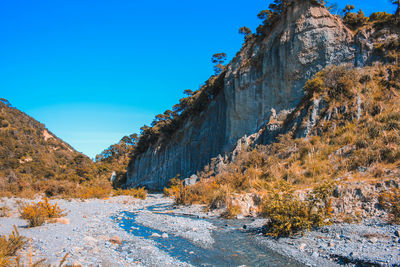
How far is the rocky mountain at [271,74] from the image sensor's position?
20.2m

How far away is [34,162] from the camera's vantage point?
4244 centimetres

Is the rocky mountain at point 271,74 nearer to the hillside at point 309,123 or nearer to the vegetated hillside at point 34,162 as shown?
the hillside at point 309,123

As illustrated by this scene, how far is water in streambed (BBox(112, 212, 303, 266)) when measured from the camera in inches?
218

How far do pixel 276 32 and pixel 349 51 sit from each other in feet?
26.7

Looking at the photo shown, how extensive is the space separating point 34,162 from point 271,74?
43071mm

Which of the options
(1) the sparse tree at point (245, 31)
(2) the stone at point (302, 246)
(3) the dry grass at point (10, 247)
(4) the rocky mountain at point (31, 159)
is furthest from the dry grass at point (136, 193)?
(1) the sparse tree at point (245, 31)

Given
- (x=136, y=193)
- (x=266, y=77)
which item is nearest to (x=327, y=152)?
(x=266, y=77)

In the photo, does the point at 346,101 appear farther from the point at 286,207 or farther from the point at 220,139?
the point at 220,139

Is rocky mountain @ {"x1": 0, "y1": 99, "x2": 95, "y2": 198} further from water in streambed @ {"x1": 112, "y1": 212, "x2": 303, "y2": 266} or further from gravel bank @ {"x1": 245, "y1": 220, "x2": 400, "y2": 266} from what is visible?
gravel bank @ {"x1": 245, "y1": 220, "x2": 400, "y2": 266}

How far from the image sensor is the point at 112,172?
5816 centimetres

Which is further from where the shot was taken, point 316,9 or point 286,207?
point 316,9

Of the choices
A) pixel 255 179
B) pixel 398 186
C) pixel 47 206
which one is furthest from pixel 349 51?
pixel 47 206

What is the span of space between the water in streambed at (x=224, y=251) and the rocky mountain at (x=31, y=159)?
69.8 feet

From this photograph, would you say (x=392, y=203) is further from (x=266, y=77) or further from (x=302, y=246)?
(x=266, y=77)
